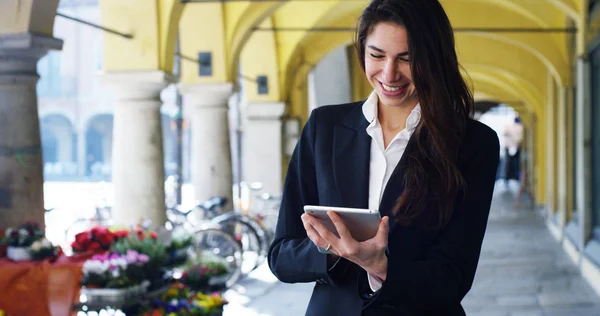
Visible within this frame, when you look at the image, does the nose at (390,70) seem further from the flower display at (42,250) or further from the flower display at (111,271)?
the flower display at (42,250)

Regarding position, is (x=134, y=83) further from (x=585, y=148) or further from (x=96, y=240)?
(x=585, y=148)

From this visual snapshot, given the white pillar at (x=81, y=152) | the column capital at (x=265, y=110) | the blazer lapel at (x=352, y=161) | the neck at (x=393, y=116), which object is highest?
the neck at (x=393, y=116)

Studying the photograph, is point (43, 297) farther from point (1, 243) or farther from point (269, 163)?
point (269, 163)

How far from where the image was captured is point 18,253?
21.3ft

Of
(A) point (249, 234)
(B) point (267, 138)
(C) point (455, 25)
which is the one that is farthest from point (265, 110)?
(A) point (249, 234)

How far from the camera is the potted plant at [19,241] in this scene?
6.48 metres

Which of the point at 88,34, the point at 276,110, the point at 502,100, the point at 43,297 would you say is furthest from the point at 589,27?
the point at 88,34

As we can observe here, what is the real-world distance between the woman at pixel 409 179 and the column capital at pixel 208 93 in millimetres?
10979

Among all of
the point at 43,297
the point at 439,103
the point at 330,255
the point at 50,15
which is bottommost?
the point at 43,297

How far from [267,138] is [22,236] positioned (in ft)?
33.6

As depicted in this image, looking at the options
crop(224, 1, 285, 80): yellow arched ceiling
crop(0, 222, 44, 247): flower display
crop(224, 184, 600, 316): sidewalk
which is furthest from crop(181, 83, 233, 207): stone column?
crop(0, 222, 44, 247): flower display

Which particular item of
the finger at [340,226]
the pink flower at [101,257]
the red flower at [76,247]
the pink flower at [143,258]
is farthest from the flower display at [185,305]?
the finger at [340,226]

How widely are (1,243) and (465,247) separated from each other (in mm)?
5209

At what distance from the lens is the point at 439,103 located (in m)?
1.94
